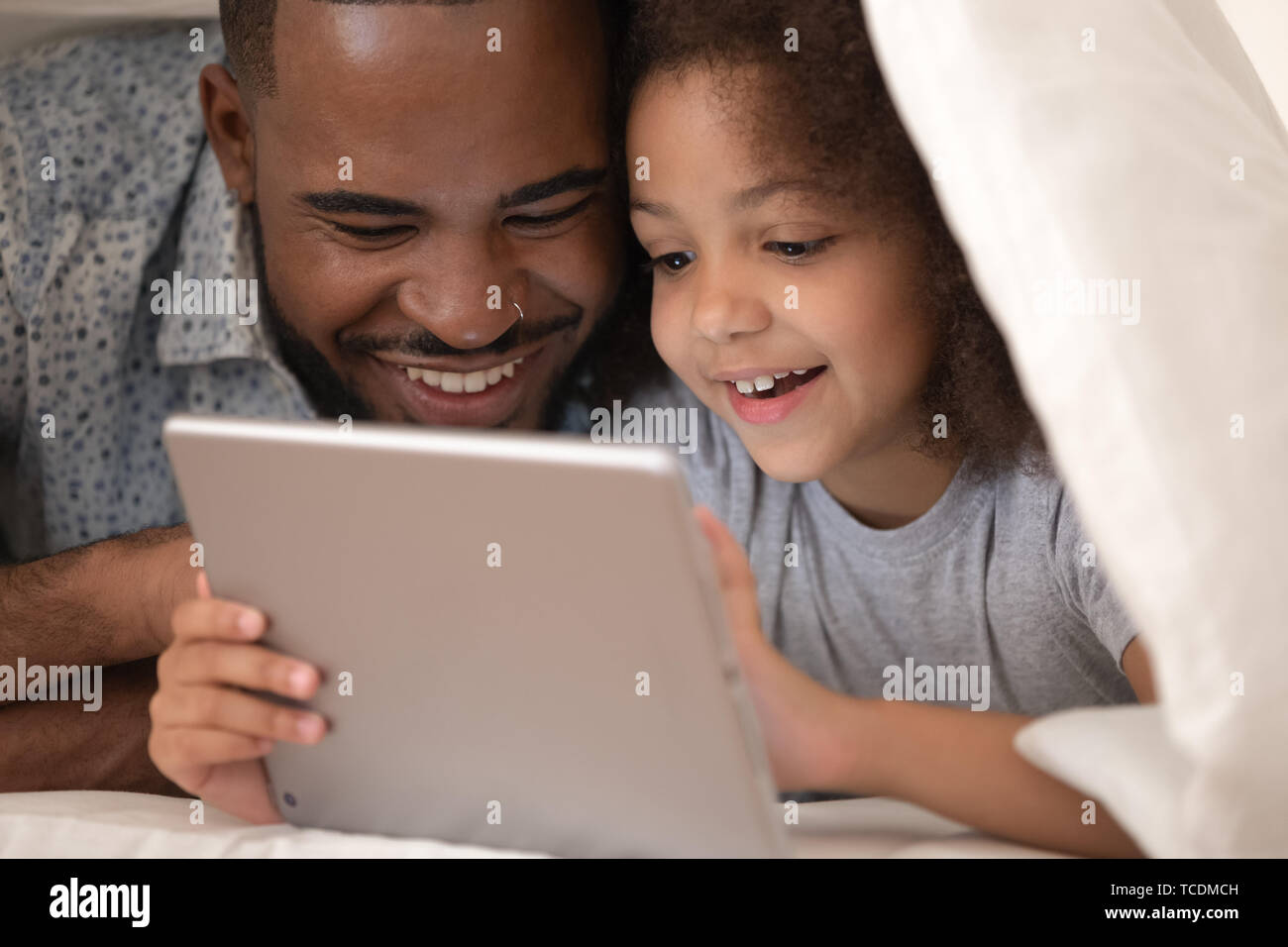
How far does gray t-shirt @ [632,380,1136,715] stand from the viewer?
3.51ft

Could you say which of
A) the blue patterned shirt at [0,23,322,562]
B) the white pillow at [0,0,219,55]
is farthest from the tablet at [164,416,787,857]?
the white pillow at [0,0,219,55]

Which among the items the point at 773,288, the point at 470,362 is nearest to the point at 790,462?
the point at 773,288

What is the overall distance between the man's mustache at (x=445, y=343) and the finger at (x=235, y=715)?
1.49ft

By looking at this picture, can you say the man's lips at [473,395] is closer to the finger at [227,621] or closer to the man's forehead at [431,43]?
the man's forehead at [431,43]

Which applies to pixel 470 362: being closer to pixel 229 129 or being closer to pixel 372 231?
pixel 372 231

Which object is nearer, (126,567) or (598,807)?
(598,807)

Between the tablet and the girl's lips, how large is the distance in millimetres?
419

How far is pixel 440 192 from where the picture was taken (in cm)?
109
